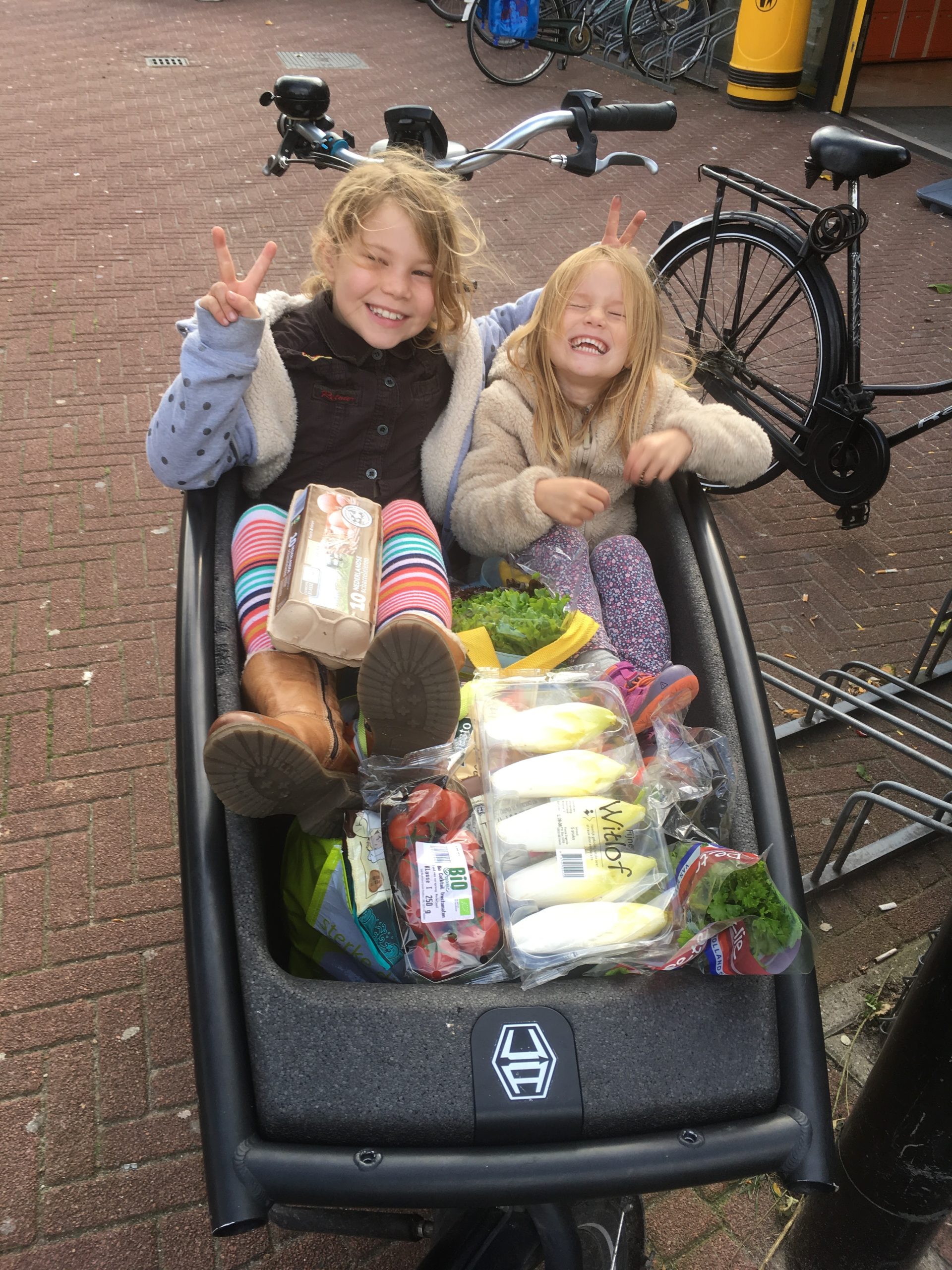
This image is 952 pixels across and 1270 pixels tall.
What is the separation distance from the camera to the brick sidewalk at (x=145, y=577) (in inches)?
83.3

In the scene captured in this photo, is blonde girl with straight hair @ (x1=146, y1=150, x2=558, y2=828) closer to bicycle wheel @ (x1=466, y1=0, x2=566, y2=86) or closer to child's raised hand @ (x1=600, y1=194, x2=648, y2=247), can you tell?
child's raised hand @ (x1=600, y1=194, x2=648, y2=247)

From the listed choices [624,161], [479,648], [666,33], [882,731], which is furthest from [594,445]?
[666,33]

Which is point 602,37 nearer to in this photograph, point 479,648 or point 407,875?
point 479,648

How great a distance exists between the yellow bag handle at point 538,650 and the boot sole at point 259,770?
1.87 ft

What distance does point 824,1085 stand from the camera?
1524mm

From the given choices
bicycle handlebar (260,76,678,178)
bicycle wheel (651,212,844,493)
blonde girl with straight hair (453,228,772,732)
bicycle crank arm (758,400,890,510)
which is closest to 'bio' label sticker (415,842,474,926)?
blonde girl with straight hair (453,228,772,732)

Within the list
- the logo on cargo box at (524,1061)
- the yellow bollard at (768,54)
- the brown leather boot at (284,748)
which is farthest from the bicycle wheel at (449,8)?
the logo on cargo box at (524,1061)

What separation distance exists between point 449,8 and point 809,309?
10.3 meters

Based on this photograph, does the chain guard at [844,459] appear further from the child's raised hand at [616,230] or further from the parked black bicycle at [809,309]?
the child's raised hand at [616,230]

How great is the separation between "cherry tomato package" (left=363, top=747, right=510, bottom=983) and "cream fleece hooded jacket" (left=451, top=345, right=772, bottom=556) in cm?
95

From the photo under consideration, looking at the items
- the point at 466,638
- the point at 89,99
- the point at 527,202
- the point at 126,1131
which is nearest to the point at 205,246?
the point at 527,202

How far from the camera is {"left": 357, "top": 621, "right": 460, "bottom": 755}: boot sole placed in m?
1.67

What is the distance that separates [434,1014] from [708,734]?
75cm

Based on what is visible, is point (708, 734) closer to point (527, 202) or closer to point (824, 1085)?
point (824, 1085)
